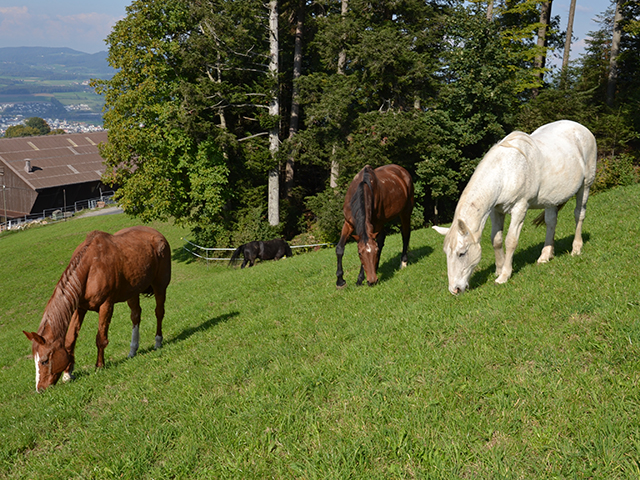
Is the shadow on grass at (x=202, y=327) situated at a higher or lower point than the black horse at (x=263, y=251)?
higher

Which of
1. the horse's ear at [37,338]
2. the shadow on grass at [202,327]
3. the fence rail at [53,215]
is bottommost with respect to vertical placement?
the fence rail at [53,215]

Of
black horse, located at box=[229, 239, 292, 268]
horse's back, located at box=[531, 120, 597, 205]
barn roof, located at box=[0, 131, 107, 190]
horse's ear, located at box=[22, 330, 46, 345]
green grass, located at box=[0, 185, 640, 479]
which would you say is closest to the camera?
green grass, located at box=[0, 185, 640, 479]

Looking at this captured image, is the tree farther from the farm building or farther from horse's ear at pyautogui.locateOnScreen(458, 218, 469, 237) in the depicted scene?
the farm building

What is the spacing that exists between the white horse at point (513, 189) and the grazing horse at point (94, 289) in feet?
19.3

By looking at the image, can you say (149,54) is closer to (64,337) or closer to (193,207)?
(193,207)

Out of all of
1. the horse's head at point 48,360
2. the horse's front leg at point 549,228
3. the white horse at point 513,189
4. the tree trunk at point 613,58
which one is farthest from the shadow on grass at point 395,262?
the tree trunk at point 613,58

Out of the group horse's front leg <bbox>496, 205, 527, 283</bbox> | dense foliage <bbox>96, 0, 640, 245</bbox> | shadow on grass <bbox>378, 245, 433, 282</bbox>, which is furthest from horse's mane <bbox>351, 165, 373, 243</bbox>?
dense foliage <bbox>96, 0, 640, 245</bbox>

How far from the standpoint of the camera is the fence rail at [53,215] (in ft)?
167

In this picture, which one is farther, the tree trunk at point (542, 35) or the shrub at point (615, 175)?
the tree trunk at point (542, 35)

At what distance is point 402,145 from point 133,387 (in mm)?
23198

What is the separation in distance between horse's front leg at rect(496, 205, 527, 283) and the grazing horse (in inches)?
273

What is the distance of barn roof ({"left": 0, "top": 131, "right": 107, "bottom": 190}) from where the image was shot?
2203 inches

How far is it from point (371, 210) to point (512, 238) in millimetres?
3101

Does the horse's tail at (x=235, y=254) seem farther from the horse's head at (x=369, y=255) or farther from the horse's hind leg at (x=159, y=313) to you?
the horse's head at (x=369, y=255)
